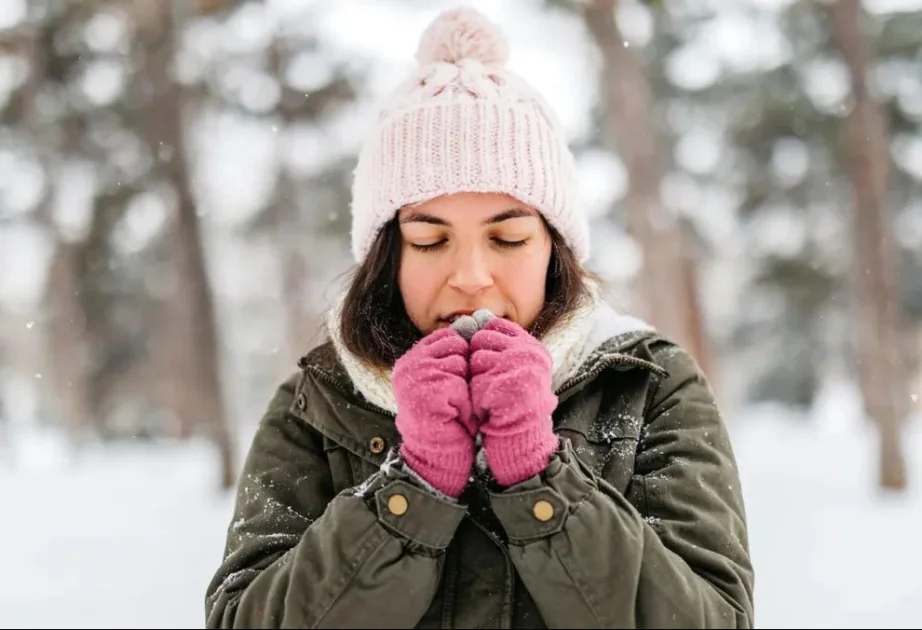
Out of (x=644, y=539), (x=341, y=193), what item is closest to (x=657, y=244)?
(x=644, y=539)

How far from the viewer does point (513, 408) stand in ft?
4.50

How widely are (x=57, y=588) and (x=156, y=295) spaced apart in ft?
48.3

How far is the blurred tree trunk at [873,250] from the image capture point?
275 inches

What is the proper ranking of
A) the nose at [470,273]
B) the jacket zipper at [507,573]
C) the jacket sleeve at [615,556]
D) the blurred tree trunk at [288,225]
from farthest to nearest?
the blurred tree trunk at [288,225]
the nose at [470,273]
the jacket zipper at [507,573]
the jacket sleeve at [615,556]

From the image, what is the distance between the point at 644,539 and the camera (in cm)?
141

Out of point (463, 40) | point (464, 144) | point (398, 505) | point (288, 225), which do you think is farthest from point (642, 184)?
point (288, 225)

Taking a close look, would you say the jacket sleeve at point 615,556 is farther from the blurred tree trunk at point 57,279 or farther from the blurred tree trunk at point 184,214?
the blurred tree trunk at point 57,279

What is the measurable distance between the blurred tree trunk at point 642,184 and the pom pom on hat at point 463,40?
4.27 m

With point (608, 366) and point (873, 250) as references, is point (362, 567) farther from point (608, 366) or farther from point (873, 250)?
point (873, 250)

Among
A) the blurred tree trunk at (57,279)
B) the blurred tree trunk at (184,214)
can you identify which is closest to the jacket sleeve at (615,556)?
the blurred tree trunk at (184,214)

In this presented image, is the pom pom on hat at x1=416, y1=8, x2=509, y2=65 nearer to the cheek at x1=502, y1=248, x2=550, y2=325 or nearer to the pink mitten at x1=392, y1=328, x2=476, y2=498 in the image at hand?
the cheek at x1=502, y1=248, x2=550, y2=325

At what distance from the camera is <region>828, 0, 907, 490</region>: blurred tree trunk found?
6996 millimetres

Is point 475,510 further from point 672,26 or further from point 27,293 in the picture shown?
point 27,293

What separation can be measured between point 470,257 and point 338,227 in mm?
11594
